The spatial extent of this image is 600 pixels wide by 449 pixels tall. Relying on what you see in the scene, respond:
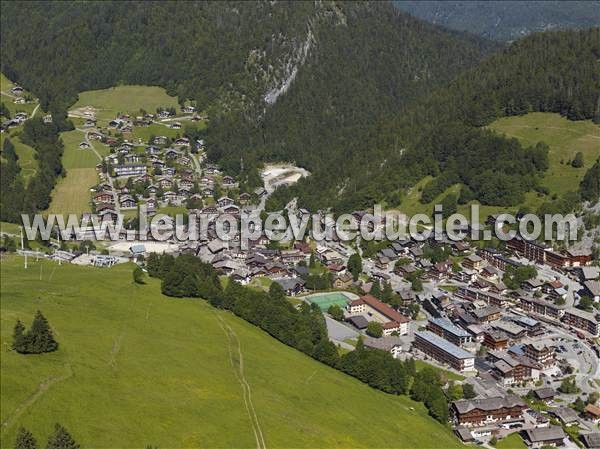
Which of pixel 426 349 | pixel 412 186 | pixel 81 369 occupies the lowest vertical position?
pixel 426 349

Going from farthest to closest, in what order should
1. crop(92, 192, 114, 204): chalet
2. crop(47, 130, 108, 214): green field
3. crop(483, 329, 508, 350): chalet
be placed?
crop(92, 192, 114, 204): chalet
crop(47, 130, 108, 214): green field
crop(483, 329, 508, 350): chalet

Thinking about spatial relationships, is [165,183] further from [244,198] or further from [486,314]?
[486,314]

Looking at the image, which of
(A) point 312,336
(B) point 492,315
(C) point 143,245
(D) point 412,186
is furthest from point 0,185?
(B) point 492,315

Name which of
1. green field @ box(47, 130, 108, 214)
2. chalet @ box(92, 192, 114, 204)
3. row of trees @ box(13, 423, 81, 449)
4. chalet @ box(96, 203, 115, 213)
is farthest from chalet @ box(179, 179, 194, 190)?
row of trees @ box(13, 423, 81, 449)

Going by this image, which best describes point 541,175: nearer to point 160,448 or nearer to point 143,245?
point 143,245

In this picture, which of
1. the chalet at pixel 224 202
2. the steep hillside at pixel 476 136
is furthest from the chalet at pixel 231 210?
the steep hillside at pixel 476 136

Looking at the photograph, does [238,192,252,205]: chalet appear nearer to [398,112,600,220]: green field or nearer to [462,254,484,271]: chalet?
[398,112,600,220]: green field

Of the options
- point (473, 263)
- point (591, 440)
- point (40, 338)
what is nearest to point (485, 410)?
point (591, 440)
